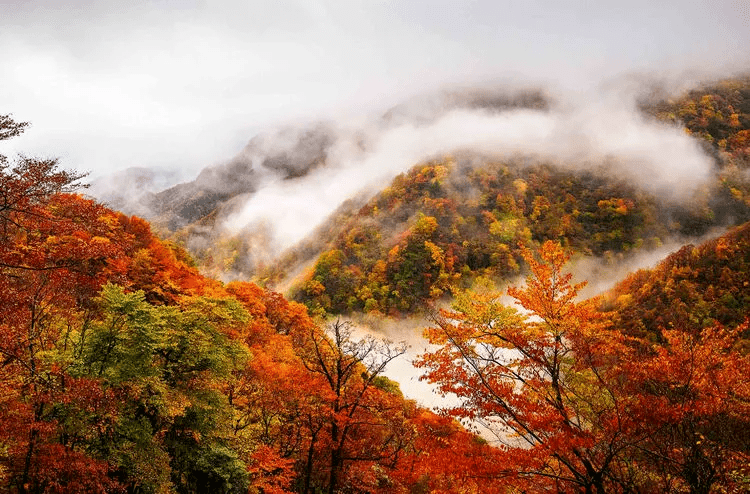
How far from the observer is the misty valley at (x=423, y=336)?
10570mm

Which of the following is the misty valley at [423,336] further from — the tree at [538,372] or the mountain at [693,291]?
the mountain at [693,291]

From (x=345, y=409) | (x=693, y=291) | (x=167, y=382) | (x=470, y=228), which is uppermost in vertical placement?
(x=470, y=228)

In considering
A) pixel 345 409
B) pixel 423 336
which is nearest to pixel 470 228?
pixel 345 409

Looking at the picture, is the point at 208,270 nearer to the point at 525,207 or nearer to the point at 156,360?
the point at 525,207

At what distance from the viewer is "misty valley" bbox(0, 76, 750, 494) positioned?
10.6 m

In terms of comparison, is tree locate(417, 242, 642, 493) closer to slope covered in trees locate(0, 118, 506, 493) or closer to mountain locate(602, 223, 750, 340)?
slope covered in trees locate(0, 118, 506, 493)

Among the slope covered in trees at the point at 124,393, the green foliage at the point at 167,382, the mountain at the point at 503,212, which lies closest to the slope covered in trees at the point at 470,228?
the mountain at the point at 503,212

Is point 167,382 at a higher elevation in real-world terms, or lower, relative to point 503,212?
lower

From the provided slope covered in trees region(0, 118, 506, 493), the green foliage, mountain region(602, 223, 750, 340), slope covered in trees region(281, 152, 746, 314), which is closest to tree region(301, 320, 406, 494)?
slope covered in trees region(0, 118, 506, 493)

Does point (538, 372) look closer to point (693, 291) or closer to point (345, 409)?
point (345, 409)

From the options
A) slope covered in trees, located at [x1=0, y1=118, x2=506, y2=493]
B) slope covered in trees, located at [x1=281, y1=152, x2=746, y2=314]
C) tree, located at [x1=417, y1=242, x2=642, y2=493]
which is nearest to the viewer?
slope covered in trees, located at [x1=0, y1=118, x2=506, y2=493]

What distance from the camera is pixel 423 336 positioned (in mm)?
12297

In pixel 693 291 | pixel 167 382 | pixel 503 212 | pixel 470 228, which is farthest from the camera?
pixel 503 212

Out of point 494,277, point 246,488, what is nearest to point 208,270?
point 494,277
